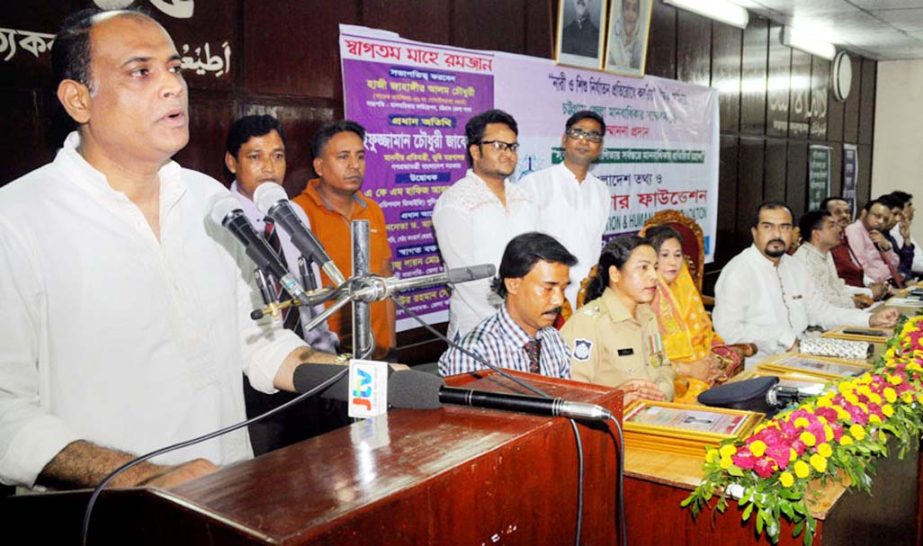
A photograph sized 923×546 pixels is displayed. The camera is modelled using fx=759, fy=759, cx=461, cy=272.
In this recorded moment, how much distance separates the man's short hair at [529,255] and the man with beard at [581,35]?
2268mm

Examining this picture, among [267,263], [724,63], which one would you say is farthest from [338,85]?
[724,63]

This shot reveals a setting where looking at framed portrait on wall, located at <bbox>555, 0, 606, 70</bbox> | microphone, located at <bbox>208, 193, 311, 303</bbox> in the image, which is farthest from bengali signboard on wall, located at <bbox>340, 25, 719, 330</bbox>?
microphone, located at <bbox>208, 193, 311, 303</bbox>

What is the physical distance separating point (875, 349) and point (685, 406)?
154cm

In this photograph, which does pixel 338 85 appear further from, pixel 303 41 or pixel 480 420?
pixel 480 420

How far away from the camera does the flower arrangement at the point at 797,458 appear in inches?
63.1

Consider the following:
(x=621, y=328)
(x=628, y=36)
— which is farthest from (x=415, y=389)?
(x=628, y=36)

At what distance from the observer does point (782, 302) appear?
3.86 meters

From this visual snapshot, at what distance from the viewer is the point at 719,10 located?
597 cm

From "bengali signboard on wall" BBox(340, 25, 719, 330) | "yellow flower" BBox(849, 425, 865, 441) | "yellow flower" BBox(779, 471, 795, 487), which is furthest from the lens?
"bengali signboard on wall" BBox(340, 25, 719, 330)

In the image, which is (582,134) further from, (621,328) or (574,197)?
(621,328)

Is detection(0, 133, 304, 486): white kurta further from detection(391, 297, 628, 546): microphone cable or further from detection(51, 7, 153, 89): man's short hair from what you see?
detection(391, 297, 628, 546): microphone cable

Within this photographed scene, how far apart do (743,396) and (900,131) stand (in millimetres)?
9126

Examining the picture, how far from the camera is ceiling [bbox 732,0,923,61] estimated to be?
20.3 feet

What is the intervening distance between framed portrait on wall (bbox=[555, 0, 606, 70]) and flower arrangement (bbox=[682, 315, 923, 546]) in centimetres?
283
